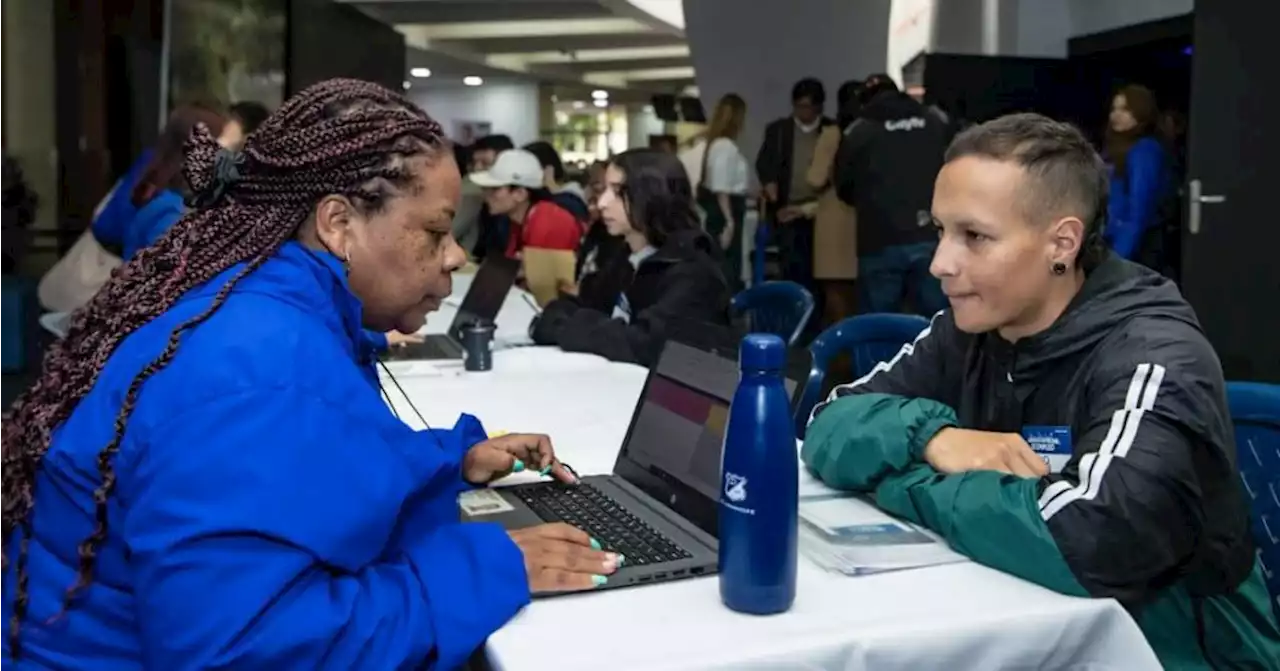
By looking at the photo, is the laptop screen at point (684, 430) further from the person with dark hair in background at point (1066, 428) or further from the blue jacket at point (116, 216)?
the blue jacket at point (116, 216)

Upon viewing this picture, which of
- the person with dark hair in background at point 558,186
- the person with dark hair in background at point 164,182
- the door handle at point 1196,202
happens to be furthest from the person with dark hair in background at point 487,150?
the door handle at point 1196,202

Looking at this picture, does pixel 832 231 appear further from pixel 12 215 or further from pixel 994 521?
pixel 994 521

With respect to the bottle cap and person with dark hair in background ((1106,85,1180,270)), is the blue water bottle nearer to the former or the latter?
the bottle cap

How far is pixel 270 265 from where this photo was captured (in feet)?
3.71

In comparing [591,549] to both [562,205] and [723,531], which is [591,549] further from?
[562,205]

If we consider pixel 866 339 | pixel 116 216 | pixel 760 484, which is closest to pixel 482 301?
pixel 866 339

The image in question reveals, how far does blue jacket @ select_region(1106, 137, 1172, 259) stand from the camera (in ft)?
16.1

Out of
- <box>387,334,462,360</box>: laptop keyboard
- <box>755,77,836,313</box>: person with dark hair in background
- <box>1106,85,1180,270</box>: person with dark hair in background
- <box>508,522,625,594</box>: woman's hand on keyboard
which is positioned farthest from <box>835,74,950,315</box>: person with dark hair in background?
<box>508,522,625,594</box>: woman's hand on keyboard

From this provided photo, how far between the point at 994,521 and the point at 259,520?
0.76m

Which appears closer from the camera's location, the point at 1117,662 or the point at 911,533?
the point at 1117,662

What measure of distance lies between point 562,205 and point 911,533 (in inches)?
140

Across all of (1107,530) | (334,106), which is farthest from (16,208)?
(1107,530)

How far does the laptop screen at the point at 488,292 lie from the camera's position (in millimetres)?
3105

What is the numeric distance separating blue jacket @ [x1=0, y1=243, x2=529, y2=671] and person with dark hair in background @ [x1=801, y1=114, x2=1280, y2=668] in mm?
545
